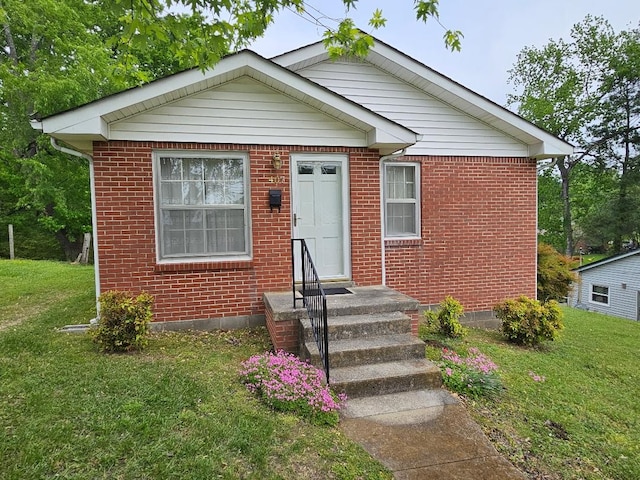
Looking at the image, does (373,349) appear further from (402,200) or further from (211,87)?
(211,87)

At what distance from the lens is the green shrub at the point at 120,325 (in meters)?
4.61

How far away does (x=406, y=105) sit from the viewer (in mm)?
7145

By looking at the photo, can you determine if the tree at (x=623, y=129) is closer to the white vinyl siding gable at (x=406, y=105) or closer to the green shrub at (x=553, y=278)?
the green shrub at (x=553, y=278)

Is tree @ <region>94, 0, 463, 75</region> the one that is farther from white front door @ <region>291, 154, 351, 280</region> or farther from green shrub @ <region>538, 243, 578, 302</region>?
green shrub @ <region>538, 243, 578, 302</region>

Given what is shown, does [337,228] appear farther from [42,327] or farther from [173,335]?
[42,327]

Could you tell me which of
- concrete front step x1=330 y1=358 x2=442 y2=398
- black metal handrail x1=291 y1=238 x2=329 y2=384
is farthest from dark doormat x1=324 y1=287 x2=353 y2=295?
concrete front step x1=330 y1=358 x2=442 y2=398

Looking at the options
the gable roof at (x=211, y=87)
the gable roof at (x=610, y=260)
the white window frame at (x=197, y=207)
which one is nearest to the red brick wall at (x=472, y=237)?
the gable roof at (x=211, y=87)

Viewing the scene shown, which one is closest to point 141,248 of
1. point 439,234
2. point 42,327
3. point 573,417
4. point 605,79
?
point 42,327

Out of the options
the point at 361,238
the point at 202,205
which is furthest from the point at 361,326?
the point at 202,205

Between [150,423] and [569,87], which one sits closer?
[150,423]

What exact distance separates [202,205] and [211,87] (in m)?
1.76

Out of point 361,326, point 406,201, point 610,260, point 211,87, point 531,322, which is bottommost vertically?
point 610,260

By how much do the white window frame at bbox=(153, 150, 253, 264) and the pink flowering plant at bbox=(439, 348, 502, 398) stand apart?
3293 mm

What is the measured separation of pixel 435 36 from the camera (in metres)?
4.46
